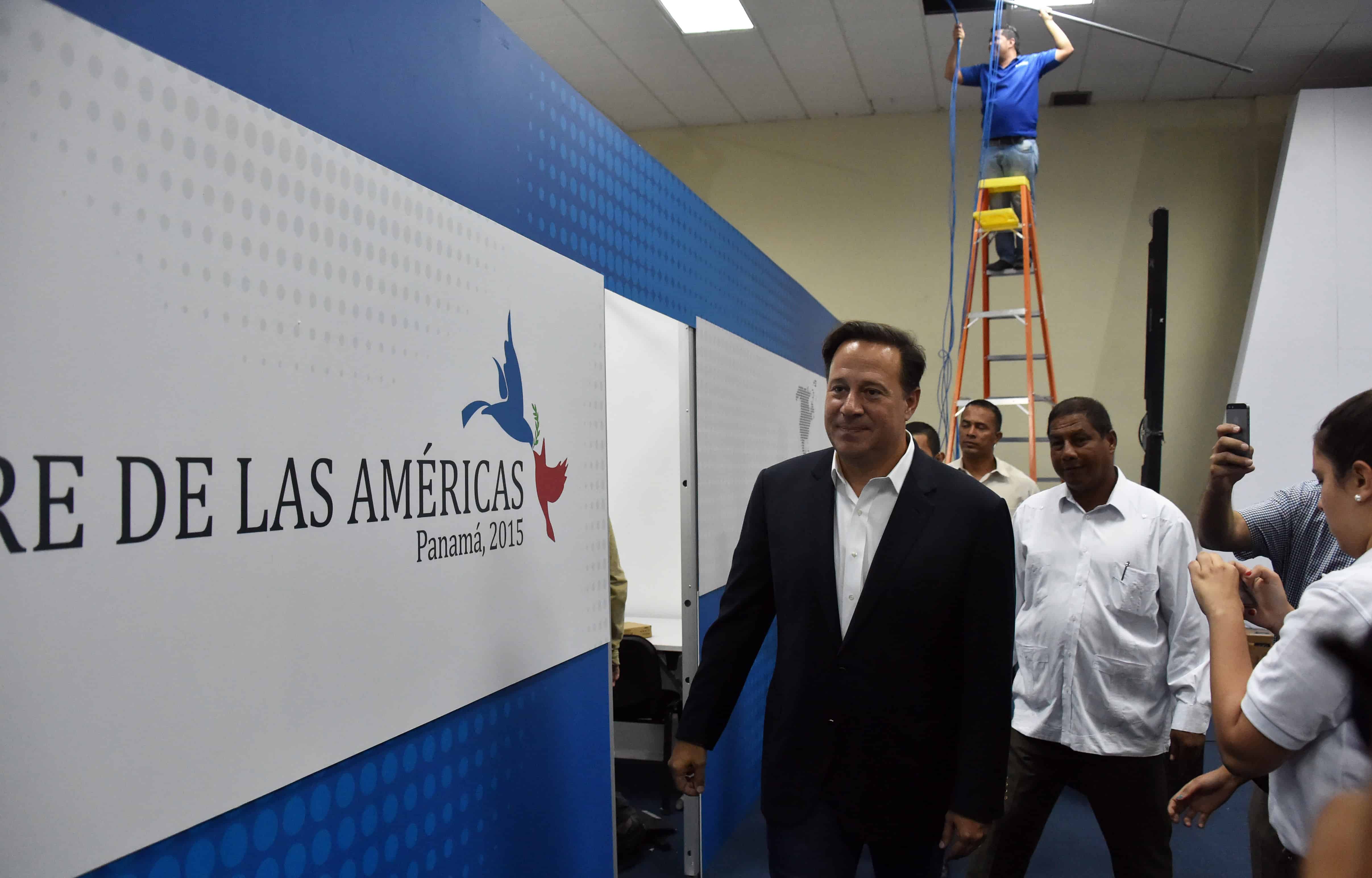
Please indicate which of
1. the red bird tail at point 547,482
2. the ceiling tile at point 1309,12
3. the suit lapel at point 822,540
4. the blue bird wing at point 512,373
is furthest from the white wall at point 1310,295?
the blue bird wing at point 512,373

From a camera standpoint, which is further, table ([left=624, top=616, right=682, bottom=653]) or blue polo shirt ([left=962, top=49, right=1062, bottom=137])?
blue polo shirt ([left=962, top=49, right=1062, bottom=137])

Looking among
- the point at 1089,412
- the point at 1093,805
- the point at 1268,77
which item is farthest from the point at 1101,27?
the point at 1093,805

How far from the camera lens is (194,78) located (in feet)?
3.63

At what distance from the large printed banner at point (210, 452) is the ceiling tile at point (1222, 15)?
5157mm

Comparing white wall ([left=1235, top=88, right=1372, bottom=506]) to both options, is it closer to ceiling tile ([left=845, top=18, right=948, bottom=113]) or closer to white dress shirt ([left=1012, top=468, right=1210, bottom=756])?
ceiling tile ([left=845, top=18, right=948, bottom=113])

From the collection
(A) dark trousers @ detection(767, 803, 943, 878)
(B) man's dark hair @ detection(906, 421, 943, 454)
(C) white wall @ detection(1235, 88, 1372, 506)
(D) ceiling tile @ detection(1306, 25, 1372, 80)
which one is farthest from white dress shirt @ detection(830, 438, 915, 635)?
(D) ceiling tile @ detection(1306, 25, 1372, 80)

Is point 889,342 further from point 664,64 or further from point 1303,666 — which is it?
point 664,64

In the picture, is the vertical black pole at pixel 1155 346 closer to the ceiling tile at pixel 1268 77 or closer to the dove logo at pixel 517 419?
the ceiling tile at pixel 1268 77

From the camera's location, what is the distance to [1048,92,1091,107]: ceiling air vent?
6395mm

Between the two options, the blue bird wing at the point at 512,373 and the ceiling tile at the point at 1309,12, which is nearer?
the blue bird wing at the point at 512,373

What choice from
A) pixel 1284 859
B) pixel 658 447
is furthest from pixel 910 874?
pixel 658 447

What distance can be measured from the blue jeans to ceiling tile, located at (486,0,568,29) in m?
2.58

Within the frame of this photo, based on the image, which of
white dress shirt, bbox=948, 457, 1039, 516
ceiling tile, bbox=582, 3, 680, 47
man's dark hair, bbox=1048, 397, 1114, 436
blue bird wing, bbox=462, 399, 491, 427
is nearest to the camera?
blue bird wing, bbox=462, 399, 491, 427

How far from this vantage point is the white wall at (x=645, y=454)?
380 cm
